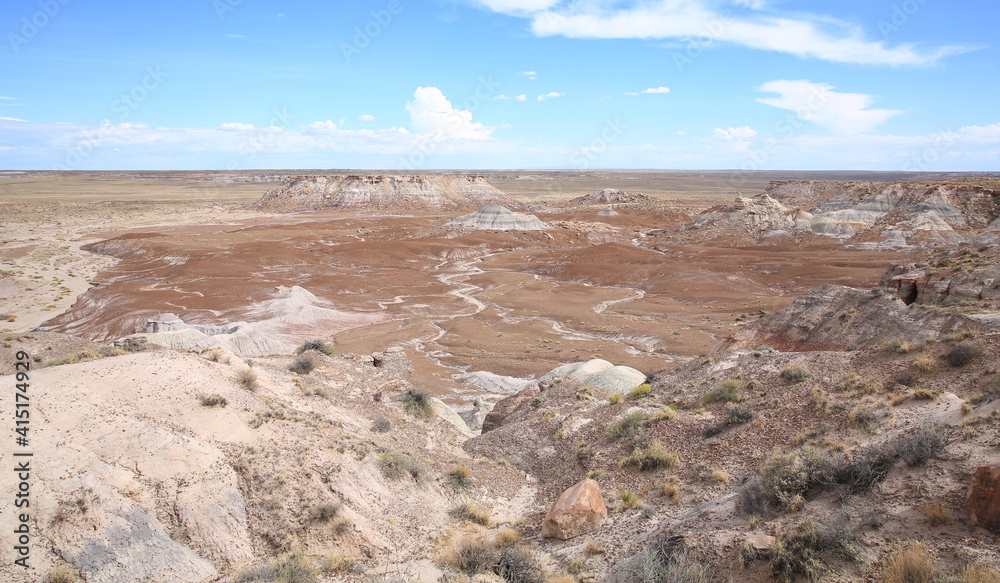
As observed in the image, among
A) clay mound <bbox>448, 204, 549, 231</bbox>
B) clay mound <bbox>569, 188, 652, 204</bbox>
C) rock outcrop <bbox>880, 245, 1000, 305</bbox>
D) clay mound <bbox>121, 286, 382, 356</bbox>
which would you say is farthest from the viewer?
clay mound <bbox>569, 188, 652, 204</bbox>

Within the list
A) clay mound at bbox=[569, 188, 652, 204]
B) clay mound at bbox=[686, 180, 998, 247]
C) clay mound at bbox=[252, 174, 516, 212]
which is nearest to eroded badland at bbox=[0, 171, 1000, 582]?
clay mound at bbox=[686, 180, 998, 247]

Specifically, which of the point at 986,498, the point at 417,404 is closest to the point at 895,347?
the point at 986,498

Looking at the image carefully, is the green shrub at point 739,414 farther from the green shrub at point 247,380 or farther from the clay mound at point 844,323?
the green shrub at point 247,380

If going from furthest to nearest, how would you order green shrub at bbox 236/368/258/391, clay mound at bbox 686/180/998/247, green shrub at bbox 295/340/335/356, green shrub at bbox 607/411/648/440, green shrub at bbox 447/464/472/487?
clay mound at bbox 686/180/998/247 < green shrub at bbox 295/340/335/356 < green shrub at bbox 607/411/648/440 < green shrub at bbox 236/368/258/391 < green shrub at bbox 447/464/472/487

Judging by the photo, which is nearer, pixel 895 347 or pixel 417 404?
pixel 895 347

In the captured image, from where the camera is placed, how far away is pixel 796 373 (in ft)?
44.2

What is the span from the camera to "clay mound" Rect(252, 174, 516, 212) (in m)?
128

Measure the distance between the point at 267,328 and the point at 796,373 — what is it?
103 feet

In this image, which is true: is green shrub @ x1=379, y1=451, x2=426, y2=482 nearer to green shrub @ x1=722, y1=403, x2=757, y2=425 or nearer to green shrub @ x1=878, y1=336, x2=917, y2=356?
green shrub @ x1=722, y1=403, x2=757, y2=425

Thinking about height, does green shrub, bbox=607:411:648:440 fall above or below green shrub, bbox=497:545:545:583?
above

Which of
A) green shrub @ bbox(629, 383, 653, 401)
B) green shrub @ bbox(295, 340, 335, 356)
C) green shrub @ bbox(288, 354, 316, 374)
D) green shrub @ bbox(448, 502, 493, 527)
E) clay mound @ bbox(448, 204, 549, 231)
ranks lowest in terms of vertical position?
green shrub @ bbox(448, 502, 493, 527)

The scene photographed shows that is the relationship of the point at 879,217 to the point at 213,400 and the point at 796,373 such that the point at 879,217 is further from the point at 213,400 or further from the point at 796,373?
the point at 213,400

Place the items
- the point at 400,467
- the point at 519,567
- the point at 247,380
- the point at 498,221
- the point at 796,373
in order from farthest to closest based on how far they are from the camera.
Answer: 1. the point at 498,221
2. the point at 796,373
3. the point at 247,380
4. the point at 400,467
5. the point at 519,567

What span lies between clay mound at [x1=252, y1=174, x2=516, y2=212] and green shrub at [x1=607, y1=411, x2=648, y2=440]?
118m
